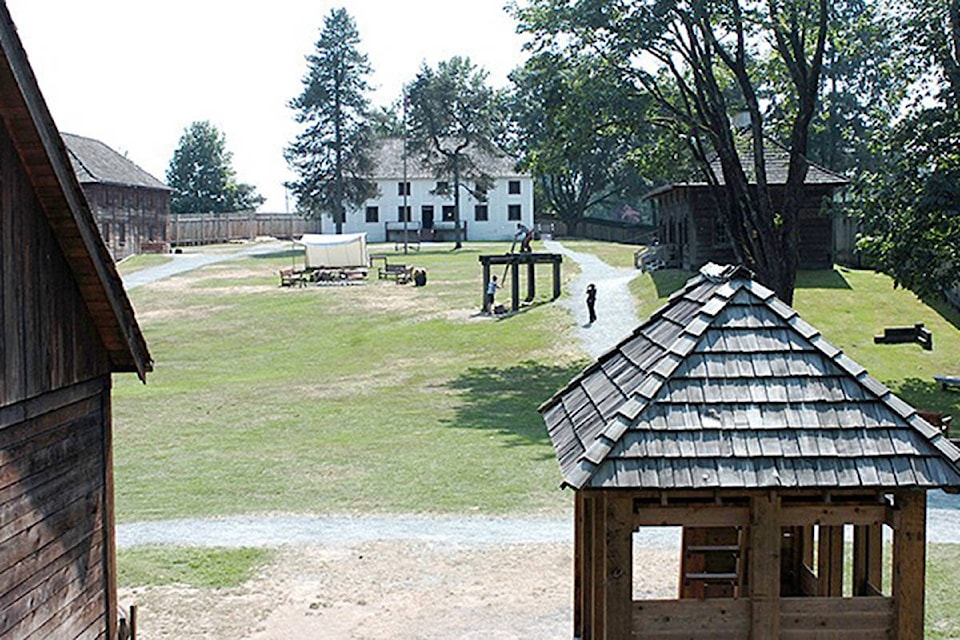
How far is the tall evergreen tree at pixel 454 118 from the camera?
81125 mm

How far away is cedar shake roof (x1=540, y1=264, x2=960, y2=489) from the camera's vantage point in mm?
9656

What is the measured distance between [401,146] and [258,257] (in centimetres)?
2401

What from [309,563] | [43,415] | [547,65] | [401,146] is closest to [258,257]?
[401,146]

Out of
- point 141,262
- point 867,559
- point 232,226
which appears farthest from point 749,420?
point 232,226

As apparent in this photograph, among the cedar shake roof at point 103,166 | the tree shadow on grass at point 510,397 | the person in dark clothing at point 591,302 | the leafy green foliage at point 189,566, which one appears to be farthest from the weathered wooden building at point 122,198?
the leafy green foliage at point 189,566

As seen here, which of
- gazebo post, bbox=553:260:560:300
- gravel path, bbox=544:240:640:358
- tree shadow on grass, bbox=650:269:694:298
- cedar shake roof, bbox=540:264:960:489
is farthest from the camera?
gazebo post, bbox=553:260:560:300

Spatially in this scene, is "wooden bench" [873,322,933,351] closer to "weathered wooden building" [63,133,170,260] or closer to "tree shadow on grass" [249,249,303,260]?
"tree shadow on grass" [249,249,303,260]

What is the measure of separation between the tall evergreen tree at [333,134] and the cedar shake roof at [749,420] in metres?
70.6

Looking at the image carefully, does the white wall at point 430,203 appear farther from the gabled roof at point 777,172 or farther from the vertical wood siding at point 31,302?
the vertical wood siding at point 31,302

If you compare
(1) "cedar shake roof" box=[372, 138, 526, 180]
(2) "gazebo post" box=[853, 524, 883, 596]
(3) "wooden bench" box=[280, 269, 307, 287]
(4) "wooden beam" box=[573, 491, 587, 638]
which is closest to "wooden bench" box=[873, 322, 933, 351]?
(2) "gazebo post" box=[853, 524, 883, 596]

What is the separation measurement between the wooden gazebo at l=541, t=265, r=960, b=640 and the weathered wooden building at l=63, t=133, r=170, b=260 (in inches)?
2419

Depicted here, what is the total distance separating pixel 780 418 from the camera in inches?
392

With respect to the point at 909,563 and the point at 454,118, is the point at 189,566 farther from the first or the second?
the point at 454,118

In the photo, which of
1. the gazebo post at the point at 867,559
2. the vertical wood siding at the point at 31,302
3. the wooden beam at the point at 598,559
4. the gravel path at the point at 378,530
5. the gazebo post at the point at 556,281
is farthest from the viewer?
the gazebo post at the point at 556,281
